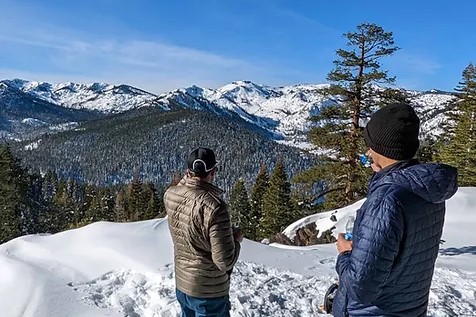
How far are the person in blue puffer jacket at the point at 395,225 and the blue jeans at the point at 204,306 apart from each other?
4.77 ft

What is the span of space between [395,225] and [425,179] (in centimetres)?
30

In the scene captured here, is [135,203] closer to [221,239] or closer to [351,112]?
[351,112]

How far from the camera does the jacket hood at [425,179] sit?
2402 millimetres

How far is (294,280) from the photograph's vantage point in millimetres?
6648

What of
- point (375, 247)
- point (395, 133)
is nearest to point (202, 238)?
point (375, 247)

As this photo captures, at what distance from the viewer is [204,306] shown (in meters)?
3.79

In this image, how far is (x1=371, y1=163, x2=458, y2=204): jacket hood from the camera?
240 centimetres

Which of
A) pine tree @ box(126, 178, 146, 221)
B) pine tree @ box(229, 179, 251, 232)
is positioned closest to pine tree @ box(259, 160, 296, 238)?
pine tree @ box(229, 179, 251, 232)

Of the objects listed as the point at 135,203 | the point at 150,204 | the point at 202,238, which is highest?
the point at 202,238

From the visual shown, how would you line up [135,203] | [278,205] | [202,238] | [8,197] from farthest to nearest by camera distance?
[135,203] < [278,205] < [8,197] < [202,238]

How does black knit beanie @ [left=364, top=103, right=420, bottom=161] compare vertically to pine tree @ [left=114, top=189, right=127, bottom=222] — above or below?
above

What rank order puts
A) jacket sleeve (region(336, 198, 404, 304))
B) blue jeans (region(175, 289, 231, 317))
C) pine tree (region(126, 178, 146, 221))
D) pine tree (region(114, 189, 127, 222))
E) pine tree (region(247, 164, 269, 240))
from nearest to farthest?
jacket sleeve (region(336, 198, 404, 304)) < blue jeans (region(175, 289, 231, 317)) < pine tree (region(247, 164, 269, 240)) < pine tree (region(126, 178, 146, 221)) < pine tree (region(114, 189, 127, 222))

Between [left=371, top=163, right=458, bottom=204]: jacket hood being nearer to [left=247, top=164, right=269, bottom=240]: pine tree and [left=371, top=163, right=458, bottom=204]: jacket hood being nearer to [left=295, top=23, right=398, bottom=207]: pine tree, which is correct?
[left=295, top=23, right=398, bottom=207]: pine tree

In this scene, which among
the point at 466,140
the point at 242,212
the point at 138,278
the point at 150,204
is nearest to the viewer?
the point at 138,278
